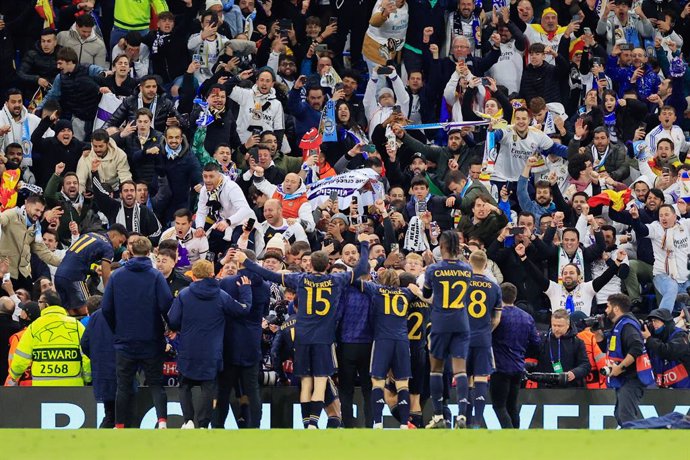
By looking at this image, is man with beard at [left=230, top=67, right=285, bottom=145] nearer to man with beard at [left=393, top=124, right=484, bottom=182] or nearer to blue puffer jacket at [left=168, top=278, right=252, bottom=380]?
man with beard at [left=393, top=124, right=484, bottom=182]

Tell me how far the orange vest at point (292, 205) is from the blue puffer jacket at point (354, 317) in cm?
364

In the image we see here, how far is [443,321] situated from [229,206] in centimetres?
Result: 443

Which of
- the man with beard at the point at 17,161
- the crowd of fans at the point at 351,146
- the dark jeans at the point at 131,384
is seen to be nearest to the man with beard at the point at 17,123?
the crowd of fans at the point at 351,146

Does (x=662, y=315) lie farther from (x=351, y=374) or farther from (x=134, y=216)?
(x=134, y=216)

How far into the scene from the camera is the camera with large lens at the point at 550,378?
16844 mm

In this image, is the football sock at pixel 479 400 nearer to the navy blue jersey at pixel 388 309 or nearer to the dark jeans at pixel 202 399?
the navy blue jersey at pixel 388 309

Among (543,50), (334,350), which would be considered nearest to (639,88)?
(543,50)

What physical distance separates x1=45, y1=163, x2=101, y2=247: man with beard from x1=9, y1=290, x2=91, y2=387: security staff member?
2.83 meters

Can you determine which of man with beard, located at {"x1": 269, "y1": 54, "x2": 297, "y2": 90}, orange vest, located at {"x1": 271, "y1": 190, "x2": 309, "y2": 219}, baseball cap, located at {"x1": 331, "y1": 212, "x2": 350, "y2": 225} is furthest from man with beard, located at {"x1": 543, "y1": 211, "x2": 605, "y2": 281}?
man with beard, located at {"x1": 269, "y1": 54, "x2": 297, "y2": 90}

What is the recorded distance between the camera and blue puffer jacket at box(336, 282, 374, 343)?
15742mm

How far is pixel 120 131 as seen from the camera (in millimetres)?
20484
